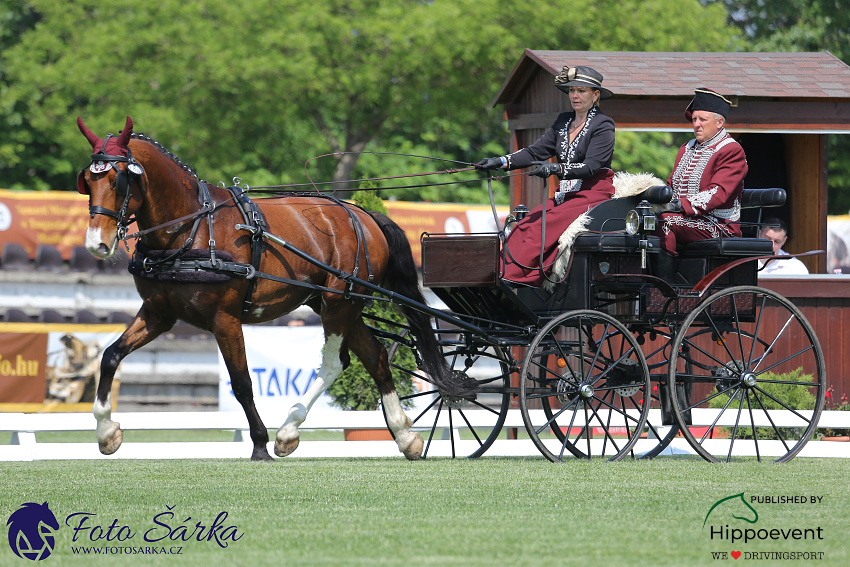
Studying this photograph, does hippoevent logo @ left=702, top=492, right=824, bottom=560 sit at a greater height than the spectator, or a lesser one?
greater

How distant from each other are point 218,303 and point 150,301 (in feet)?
1.46

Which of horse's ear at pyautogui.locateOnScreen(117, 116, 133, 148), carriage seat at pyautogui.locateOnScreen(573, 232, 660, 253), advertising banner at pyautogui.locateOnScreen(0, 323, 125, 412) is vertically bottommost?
advertising banner at pyautogui.locateOnScreen(0, 323, 125, 412)

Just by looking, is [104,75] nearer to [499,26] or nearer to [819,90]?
[499,26]

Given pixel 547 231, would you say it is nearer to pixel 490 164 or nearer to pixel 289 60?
pixel 490 164

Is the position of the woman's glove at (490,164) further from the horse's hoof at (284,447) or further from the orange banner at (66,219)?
the orange banner at (66,219)

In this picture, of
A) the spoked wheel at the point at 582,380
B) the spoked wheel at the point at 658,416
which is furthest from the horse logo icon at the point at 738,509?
the spoked wheel at the point at 658,416

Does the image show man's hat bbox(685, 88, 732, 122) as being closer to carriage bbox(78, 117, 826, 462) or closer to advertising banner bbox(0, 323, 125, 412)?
carriage bbox(78, 117, 826, 462)

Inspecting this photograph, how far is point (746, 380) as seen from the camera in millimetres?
8250

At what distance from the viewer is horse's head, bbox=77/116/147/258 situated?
753 centimetres

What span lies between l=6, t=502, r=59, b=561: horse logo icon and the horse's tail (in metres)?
3.48

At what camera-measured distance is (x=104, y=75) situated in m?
24.9

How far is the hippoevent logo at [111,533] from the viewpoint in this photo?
513 cm

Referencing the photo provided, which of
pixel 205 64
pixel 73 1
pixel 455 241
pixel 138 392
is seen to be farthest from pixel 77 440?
pixel 73 1

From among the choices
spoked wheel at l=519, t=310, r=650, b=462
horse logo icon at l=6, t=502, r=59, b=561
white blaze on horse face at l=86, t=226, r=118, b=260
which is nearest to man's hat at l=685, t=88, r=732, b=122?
spoked wheel at l=519, t=310, r=650, b=462
